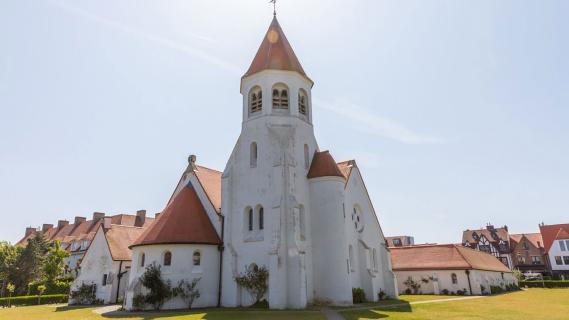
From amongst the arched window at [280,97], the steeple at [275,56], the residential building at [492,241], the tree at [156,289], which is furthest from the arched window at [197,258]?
the residential building at [492,241]

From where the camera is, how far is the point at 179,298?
25828 millimetres

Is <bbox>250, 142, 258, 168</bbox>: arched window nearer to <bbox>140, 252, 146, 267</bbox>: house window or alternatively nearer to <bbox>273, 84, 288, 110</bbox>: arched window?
<bbox>273, 84, 288, 110</bbox>: arched window

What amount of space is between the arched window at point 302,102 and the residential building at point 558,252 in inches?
2484

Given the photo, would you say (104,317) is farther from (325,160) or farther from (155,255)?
(325,160)

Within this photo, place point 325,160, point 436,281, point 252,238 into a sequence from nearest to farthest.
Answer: point 252,238, point 325,160, point 436,281

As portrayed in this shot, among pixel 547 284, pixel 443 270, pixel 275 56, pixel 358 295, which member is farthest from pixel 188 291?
pixel 547 284

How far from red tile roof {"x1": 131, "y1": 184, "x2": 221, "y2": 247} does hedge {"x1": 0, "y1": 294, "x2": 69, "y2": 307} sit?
18.4m

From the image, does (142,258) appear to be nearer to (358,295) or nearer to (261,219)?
(261,219)

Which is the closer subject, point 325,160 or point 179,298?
point 179,298

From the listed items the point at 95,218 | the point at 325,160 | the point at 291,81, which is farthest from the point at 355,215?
the point at 95,218

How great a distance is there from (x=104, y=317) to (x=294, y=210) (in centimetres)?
1360

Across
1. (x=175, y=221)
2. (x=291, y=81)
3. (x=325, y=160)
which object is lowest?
(x=175, y=221)

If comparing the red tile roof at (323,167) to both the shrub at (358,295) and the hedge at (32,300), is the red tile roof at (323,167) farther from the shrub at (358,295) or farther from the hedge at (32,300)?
the hedge at (32,300)

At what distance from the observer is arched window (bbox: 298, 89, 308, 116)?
3167 centimetres
